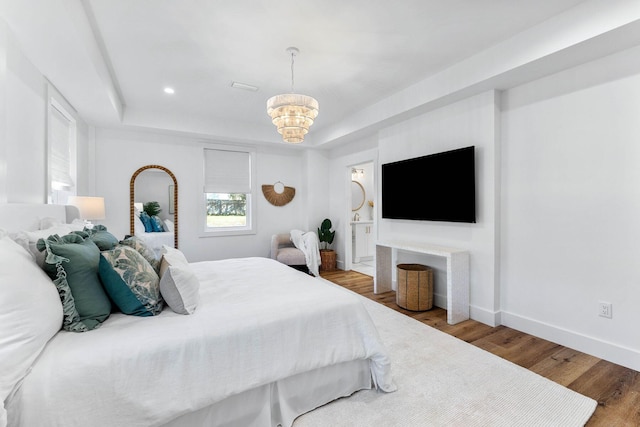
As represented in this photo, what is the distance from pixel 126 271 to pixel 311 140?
4.43 m

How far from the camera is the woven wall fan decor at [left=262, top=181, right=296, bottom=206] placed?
18.1 ft

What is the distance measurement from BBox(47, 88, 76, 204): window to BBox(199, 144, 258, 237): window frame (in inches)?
67.9

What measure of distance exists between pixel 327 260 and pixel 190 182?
2.80 metres

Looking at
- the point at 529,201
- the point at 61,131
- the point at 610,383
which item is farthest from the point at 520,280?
the point at 61,131

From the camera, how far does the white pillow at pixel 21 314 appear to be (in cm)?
101

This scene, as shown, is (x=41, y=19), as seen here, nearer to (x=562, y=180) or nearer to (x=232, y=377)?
(x=232, y=377)

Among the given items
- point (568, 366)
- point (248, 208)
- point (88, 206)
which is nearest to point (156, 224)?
point (88, 206)

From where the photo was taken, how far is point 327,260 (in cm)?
550

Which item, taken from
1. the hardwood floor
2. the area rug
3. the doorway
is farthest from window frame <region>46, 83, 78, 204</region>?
the doorway

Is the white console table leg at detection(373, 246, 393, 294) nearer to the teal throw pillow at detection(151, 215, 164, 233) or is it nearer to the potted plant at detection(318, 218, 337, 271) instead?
the potted plant at detection(318, 218, 337, 271)

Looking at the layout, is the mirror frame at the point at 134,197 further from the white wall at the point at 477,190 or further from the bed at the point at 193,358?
the white wall at the point at 477,190

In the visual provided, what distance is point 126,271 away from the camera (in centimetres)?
154

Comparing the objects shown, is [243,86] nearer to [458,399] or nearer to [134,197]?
[134,197]

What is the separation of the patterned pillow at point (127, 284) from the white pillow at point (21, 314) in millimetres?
225
